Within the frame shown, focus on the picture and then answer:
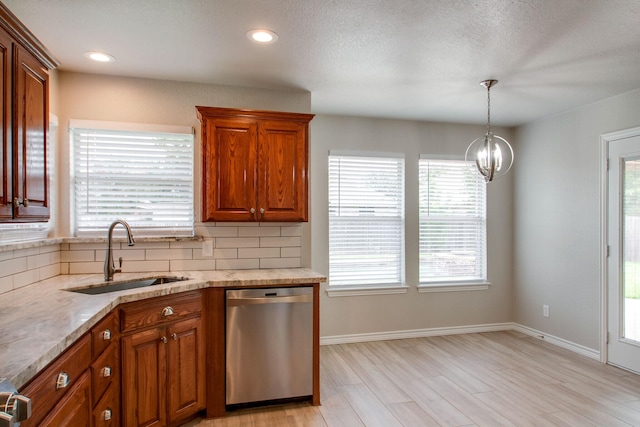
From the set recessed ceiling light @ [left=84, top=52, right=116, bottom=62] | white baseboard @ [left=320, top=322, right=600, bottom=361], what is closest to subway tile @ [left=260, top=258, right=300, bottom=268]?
white baseboard @ [left=320, top=322, right=600, bottom=361]

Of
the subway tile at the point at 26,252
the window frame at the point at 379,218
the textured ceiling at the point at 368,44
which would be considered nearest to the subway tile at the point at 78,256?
the subway tile at the point at 26,252

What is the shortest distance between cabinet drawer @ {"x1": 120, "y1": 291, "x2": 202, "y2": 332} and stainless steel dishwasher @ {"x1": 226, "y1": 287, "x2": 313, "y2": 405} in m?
0.25

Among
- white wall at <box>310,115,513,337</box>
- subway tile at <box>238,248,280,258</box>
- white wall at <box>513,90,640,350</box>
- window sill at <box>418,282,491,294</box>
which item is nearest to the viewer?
subway tile at <box>238,248,280,258</box>

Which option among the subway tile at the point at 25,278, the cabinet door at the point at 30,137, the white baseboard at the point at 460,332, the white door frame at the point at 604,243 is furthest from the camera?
the white baseboard at the point at 460,332

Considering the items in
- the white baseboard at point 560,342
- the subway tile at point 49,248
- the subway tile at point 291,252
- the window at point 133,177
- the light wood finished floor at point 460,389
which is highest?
the window at point 133,177

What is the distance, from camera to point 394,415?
267 centimetres

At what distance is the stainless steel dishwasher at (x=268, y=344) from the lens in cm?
265

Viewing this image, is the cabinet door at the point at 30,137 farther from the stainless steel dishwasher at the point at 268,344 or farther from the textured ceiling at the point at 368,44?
the stainless steel dishwasher at the point at 268,344

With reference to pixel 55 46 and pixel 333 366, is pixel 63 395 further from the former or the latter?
pixel 333 366

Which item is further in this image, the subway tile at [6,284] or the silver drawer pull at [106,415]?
the subway tile at [6,284]

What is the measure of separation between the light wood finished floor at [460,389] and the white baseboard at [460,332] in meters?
0.09

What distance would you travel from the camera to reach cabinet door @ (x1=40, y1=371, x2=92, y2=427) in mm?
1292

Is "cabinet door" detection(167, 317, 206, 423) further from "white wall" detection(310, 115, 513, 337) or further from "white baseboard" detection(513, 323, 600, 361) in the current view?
"white baseboard" detection(513, 323, 600, 361)

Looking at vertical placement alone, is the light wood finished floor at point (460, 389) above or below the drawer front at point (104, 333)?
below
